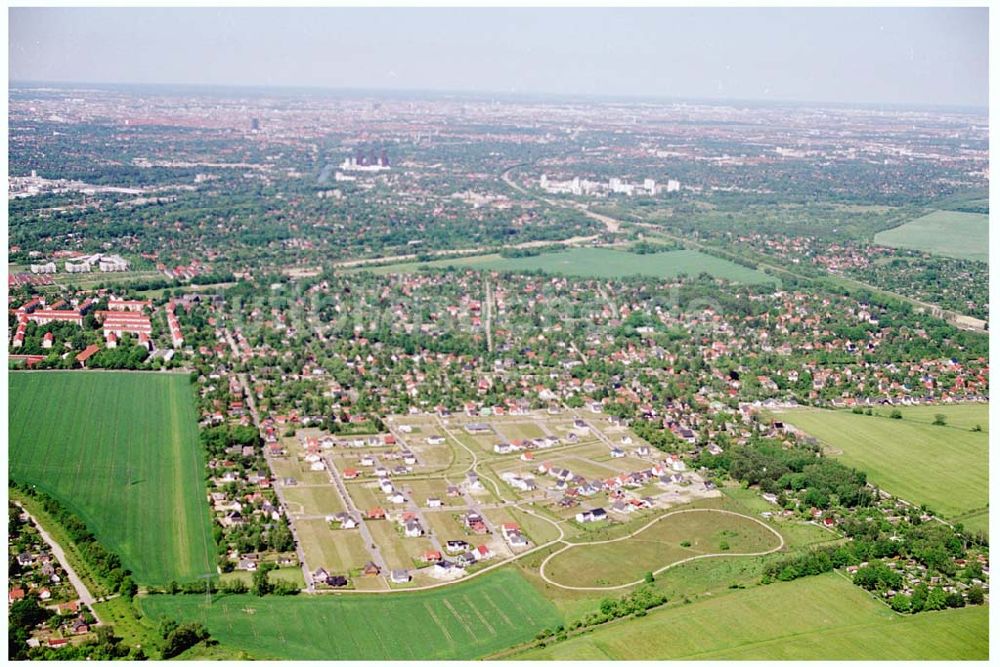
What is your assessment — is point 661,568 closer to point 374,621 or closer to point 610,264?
point 374,621

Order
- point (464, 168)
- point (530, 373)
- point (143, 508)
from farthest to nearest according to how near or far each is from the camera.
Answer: point (464, 168) → point (530, 373) → point (143, 508)

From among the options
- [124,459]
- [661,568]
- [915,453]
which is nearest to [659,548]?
[661,568]

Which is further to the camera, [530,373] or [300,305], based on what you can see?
[300,305]

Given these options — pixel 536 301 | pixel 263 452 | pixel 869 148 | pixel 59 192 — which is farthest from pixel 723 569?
pixel 869 148

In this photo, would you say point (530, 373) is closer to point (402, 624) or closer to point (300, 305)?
point (300, 305)

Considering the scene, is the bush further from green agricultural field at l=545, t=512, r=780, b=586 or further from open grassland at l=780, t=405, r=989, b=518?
open grassland at l=780, t=405, r=989, b=518

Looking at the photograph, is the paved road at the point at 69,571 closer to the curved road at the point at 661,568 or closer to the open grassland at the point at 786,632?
the open grassland at the point at 786,632
